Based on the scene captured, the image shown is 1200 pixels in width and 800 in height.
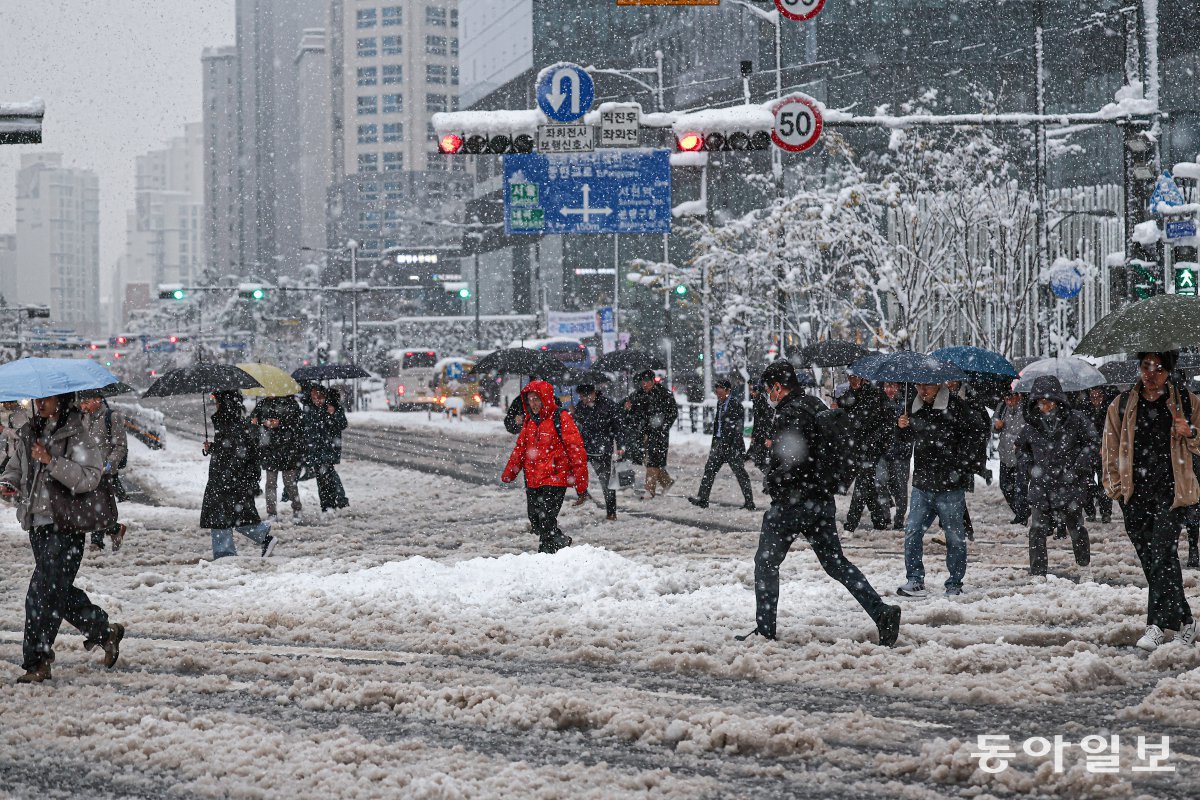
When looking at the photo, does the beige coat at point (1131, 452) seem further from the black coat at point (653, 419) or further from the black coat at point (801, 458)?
the black coat at point (653, 419)

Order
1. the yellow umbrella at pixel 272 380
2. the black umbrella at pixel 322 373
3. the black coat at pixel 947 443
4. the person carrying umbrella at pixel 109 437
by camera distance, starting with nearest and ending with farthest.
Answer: the black coat at pixel 947 443, the person carrying umbrella at pixel 109 437, the yellow umbrella at pixel 272 380, the black umbrella at pixel 322 373

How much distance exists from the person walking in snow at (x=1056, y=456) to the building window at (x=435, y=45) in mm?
171570

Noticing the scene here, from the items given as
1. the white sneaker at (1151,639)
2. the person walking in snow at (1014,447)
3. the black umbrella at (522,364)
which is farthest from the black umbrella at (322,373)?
the white sneaker at (1151,639)

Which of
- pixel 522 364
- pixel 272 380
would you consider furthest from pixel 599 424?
pixel 272 380

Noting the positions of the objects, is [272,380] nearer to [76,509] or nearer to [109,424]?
[109,424]

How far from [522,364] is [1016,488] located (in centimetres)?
736

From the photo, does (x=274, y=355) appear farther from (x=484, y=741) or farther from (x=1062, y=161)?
(x=484, y=741)

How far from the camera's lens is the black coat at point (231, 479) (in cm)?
1308

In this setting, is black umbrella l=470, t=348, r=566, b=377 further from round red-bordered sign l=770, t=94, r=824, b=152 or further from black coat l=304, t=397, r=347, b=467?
round red-bordered sign l=770, t=94, r=824, b=152

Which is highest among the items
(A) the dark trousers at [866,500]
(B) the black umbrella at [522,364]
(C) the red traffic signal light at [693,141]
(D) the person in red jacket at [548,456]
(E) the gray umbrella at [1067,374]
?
(C) the red traffic signal light at [693,141]

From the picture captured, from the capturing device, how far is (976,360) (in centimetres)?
1323

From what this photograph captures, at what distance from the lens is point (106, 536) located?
48.4ft

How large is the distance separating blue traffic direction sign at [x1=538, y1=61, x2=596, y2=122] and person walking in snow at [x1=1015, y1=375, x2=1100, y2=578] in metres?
9.46

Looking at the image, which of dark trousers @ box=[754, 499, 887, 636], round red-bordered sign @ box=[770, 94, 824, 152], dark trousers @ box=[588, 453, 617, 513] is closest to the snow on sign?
round red-bordered sign @ box=[770, 94, 824, 152]
